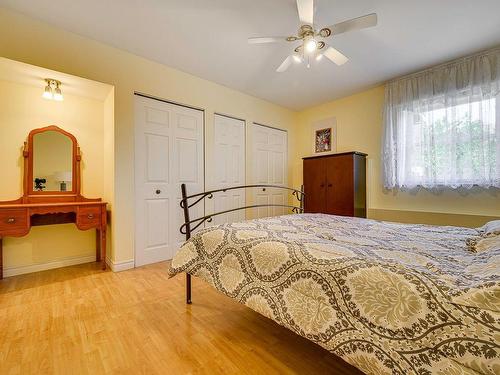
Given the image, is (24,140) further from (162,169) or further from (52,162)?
(162,169)

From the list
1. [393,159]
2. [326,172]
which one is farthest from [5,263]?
[393,159]

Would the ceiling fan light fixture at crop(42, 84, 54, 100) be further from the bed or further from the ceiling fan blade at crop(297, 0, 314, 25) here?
the ceiling fan blade at crop(297, 0, 314, 25)

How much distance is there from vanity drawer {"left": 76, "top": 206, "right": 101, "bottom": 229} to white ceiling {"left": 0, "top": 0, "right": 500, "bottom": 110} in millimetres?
1905

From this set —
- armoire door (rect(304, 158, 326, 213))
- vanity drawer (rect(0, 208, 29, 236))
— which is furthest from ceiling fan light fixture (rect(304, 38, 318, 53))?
vanity drawer (rect(0, 208, 29, 236))

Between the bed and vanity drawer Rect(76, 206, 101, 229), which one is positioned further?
vanity drawer Rect(76, 206, 101, 229)

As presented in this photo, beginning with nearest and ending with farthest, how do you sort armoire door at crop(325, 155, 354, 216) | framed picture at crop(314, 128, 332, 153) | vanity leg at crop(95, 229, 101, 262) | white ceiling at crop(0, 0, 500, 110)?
white ceiling at crop(0, 0, 500, 110), vanity leg at crop(95, 229, 101, 262), armoire door at crop(325, 155, 354, 216), framed picture at crop(314, 128, 332, 153)

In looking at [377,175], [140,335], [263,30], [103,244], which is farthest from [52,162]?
[377,175]

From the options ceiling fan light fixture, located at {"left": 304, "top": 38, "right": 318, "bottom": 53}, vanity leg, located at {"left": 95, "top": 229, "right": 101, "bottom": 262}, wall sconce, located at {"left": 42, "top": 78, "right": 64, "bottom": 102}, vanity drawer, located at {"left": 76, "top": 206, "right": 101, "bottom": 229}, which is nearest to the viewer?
ceiling fan light fixture, located at {"left": 304, "top": 38, "right": 318, "bottom": 53}

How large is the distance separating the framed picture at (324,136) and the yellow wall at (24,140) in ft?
12.0

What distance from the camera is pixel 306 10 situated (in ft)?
5.90

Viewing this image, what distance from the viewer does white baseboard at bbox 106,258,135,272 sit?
8.82ft

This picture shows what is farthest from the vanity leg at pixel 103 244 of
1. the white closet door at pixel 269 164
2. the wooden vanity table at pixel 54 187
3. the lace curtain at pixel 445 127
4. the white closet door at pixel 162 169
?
the lace curtain at pixel 445 127

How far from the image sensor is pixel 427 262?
0.92 metres

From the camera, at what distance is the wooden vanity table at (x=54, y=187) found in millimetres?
2497
